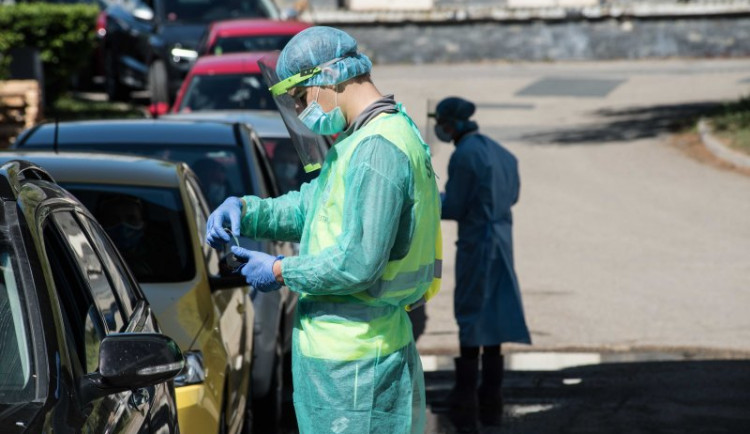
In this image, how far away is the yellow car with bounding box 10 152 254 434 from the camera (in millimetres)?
5809

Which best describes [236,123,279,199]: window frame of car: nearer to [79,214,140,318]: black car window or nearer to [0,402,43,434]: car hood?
[79,214,140,318]: black car window

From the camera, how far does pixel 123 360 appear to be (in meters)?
3.54

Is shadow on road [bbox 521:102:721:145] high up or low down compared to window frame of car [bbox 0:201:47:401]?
down

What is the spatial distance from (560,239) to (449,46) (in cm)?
1803

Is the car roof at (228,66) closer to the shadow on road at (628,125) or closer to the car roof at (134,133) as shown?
the car roof at (134,133)

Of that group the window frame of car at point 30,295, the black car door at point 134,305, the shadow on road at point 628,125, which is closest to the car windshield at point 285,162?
the black car door at point 134,305

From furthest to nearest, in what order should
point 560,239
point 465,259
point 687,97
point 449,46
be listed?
point 449,46 → point 687,97 → point 560,239 → point 465,259

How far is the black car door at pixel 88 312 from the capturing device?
3.66 meters

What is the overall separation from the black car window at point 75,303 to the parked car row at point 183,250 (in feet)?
0.10

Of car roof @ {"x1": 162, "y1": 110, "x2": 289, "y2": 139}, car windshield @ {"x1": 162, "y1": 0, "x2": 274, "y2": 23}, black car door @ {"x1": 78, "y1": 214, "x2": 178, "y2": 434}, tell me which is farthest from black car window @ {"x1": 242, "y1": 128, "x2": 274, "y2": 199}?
car windshield @ {"x1": 162, "y1": 0, "x2": 274, "y2": 23}

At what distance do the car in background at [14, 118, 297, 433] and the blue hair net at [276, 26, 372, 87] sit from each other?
3596mm

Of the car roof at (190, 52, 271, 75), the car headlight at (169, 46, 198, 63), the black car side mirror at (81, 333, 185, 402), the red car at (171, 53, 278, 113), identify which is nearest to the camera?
the black car side mirror at (81, 333, 185, 402)

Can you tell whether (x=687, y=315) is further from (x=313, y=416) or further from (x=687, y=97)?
(x=687, y=97)

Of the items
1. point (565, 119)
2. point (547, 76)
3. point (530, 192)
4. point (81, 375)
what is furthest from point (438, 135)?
point (547, 76)
